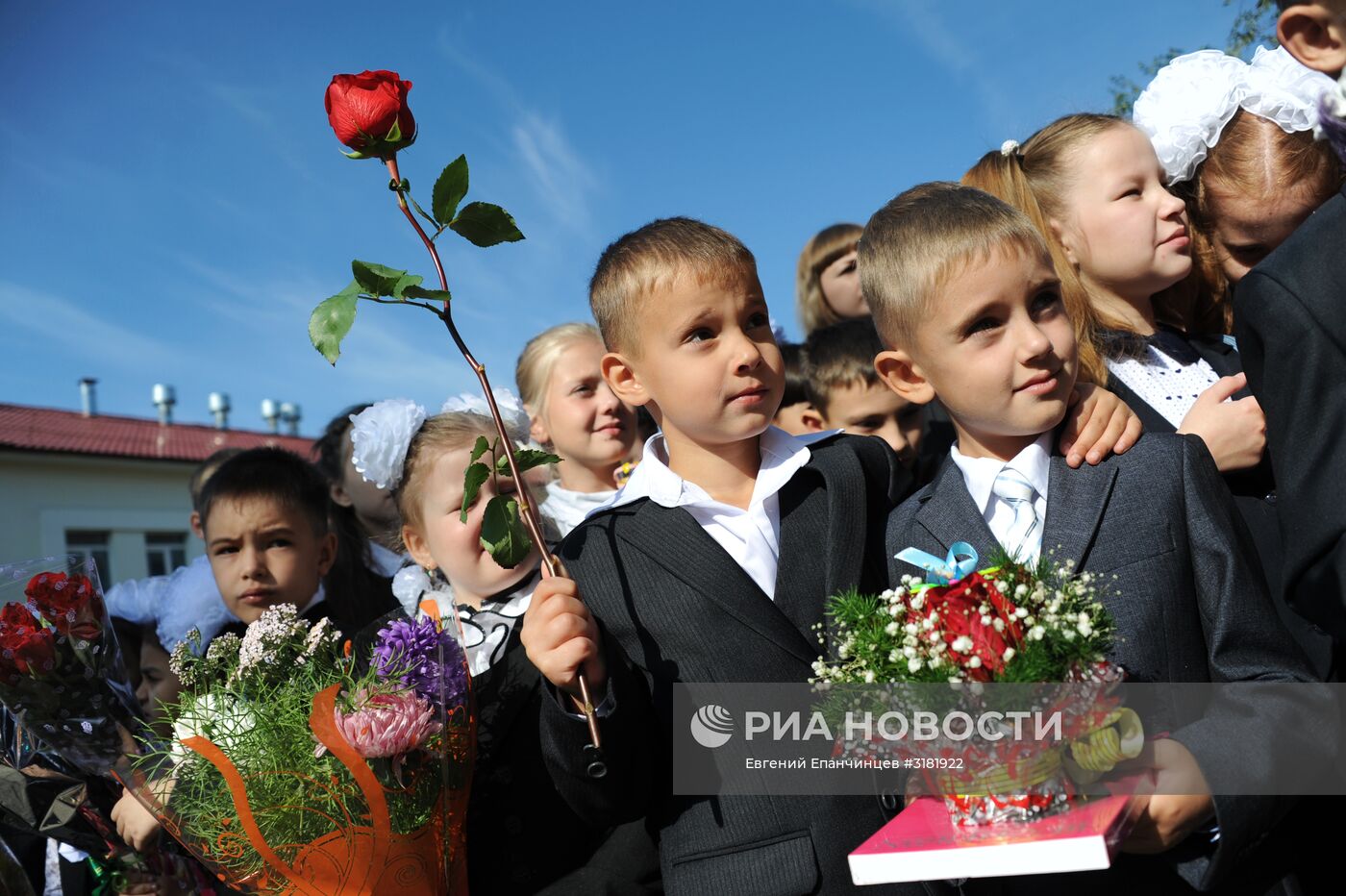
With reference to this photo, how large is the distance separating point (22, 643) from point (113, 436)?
3281 centimetres

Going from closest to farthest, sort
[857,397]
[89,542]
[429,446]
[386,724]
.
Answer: [386,724]
[429,446]
[857,397]
[89,542]

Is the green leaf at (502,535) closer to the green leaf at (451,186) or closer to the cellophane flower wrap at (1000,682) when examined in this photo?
the green leaf at (451,186)

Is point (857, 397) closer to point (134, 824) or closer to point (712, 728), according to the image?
point (712, 728)

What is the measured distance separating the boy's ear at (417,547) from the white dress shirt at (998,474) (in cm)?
205

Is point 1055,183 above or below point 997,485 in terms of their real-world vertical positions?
above

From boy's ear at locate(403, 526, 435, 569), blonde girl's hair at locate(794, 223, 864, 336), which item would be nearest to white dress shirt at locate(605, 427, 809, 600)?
boy's ear at locate(403, 526, 435, 569)

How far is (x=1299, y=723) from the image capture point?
2.09m

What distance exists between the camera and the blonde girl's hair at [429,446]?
151 inches

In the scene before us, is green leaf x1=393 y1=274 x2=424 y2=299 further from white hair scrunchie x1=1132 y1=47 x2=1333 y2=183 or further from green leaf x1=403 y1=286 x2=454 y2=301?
white hair scrunchie x1=1132 y1=47 x2=1333 y2=183

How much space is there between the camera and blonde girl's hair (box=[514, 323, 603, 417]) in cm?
536

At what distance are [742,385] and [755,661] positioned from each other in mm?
667

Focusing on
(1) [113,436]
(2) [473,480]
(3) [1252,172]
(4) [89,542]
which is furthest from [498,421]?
(1) [113,436]

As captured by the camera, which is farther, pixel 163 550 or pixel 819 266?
pixel 163 550

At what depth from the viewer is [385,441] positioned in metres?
3.96
